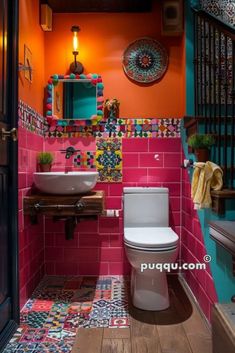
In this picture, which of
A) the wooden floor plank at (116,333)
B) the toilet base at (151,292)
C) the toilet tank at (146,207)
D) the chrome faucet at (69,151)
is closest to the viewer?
the wooden floor plank at (116,333)

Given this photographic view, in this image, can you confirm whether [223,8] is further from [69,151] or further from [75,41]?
[69,151]

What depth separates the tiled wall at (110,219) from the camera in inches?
109

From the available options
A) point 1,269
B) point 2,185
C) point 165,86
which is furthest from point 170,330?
point 165,86

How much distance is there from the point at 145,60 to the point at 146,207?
4.34 feet

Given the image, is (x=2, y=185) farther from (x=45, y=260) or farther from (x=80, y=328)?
(x=45, y=260)

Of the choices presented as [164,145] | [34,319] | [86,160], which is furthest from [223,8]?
[34,319]

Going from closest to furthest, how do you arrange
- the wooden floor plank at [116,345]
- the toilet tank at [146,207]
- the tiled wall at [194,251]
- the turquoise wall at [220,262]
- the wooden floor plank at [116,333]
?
the turquoise wall at [220,262] → the wooden floor plank at [116,345] → the wooden floor plank at [116,333] → the tiled wall at [194,251] → the toilet tank at [146,207]

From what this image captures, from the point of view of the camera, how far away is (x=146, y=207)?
2566 millimetres

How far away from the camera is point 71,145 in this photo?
110 inches

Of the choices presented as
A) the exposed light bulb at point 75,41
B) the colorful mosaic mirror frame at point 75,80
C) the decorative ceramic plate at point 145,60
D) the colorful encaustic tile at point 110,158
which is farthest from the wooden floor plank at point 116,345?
the exposed light bulb at point 75,41

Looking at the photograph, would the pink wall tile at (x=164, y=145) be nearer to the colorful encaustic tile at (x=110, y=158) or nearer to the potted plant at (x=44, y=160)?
the colorful encaustic tile at (x=110, y=158)

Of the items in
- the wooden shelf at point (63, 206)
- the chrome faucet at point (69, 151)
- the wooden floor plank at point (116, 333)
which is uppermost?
the chrome faucet at point (69, 151)

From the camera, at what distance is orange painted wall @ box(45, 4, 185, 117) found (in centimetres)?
278

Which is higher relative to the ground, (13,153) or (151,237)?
(13,153)
